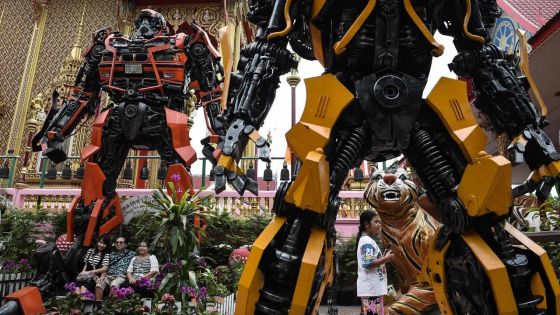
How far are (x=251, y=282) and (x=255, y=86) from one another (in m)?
0.90

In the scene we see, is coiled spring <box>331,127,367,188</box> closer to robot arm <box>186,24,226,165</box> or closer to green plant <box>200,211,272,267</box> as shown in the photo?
robot arm <box>186,24,226,165</box>

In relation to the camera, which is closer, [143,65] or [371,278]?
[371,278]

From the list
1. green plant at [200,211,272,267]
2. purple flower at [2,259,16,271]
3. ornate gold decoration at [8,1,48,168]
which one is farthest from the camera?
ornate gold decoration at [8,1,48,168]

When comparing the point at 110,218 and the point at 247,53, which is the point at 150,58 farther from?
the point at 247,53

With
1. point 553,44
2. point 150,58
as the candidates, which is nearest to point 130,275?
point 150,58

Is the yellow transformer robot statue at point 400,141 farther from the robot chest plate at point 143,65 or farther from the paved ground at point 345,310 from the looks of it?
the paved ground at point 345,310

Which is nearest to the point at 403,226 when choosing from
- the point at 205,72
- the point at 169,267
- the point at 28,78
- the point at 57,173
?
the point at 169,267

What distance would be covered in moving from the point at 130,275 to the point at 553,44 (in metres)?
6.41

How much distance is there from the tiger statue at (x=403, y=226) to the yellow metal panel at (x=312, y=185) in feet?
6.77

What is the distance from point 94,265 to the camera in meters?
4.38

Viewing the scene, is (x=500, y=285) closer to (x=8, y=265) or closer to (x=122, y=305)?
(x=122, y=305)

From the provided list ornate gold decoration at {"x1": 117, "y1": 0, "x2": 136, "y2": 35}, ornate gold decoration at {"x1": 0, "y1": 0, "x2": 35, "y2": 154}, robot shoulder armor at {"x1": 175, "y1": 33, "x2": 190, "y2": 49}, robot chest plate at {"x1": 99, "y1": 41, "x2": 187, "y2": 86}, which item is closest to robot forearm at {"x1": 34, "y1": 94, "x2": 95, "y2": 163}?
robot chest plate at {"x1": 99, "y1": 41, "x2": 187, "y2": 86}

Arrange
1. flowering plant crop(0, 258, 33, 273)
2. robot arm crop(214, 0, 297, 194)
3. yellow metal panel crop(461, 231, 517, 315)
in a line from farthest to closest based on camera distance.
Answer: flowering plant crop(0, 258, 33, 273), robot arm crop(214, 0, 297, 194), yellow metal panel crop(461, 231, 517, 315)

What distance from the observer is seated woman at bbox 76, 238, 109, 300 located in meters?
4.17
